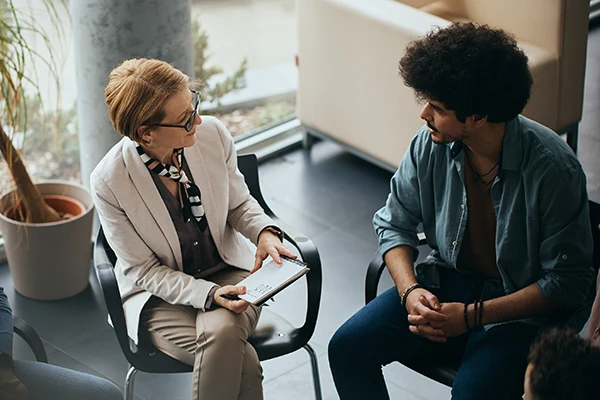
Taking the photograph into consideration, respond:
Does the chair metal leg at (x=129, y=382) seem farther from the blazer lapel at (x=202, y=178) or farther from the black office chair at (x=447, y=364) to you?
the black office chair at (x=447, y=364)

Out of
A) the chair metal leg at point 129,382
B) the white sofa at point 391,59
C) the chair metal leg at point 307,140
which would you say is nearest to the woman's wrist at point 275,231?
the chair metal leg at point 129,382

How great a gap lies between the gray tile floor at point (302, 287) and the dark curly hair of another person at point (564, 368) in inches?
53.8

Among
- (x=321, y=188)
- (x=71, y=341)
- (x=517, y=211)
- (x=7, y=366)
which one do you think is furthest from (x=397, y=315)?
(x=321, y=188)

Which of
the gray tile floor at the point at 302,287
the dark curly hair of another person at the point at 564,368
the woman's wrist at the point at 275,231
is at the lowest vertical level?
the gray tile floor at the point at 302,287

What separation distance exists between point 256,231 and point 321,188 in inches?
62.3

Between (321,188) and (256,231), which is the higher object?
(256,231)

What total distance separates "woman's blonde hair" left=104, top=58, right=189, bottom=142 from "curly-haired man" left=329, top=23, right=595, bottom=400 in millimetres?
639

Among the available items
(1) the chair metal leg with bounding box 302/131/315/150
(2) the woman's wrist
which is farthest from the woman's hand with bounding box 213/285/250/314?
(1) the chair metal leg with bounding box 302/131/315/150

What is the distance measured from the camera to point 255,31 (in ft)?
15.3

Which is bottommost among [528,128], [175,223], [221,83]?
[221,83]

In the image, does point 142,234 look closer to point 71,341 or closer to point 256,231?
point 256,231

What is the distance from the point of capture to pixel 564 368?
1.76 m

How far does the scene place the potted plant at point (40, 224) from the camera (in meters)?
3.35

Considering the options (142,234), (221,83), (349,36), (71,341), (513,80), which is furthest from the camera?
(221,83)
